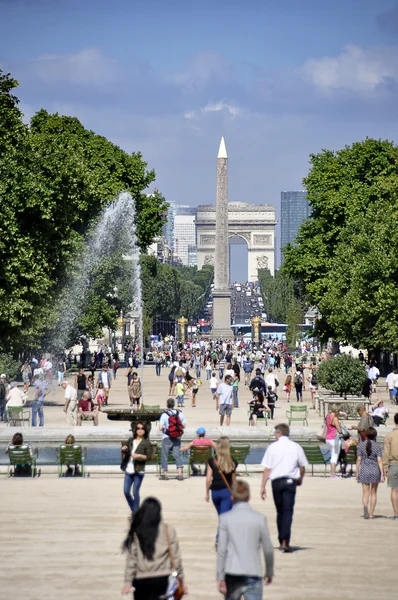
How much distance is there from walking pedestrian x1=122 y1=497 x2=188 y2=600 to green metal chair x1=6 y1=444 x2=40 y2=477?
1396 cm

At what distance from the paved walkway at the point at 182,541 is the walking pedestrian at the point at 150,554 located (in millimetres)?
3203

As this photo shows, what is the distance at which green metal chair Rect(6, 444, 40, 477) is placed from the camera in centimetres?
2309

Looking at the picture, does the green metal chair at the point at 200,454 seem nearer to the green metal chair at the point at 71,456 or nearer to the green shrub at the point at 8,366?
the green metal chair at the point at 71,456

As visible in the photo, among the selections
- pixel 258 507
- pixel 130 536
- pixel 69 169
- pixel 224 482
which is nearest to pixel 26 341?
pixel 69 169

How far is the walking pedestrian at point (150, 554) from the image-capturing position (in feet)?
30.4

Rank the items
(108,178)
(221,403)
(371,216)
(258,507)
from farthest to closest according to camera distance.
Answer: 1. (108,178)
2. (371,216)
3. (221,403)
4. (258,507)

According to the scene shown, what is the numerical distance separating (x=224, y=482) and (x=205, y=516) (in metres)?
3.40

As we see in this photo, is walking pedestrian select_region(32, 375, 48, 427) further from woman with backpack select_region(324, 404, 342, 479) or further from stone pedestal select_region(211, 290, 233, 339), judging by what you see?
stone pedestal select_region(211, 290, 233, 339)

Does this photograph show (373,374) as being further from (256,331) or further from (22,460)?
(256,331)

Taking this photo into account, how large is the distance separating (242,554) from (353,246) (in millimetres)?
47833

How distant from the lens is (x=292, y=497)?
47.9 feet

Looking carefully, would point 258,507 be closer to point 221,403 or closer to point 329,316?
point 221,403

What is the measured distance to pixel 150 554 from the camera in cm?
934

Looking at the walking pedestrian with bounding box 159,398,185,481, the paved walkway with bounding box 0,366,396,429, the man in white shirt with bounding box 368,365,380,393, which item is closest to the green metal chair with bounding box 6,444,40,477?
the walking pedestrian with bounding box 159,398,185,481
